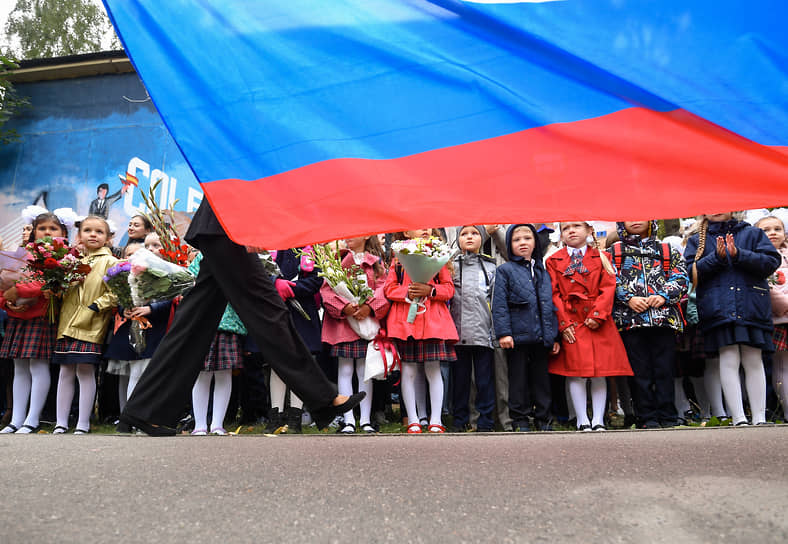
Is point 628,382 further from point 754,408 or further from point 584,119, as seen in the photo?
point 584,119

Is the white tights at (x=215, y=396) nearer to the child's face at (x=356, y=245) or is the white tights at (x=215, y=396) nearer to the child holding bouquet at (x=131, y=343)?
the child holding bouquet at (x=131, y=343)

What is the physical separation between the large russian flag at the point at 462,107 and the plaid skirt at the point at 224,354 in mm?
3248

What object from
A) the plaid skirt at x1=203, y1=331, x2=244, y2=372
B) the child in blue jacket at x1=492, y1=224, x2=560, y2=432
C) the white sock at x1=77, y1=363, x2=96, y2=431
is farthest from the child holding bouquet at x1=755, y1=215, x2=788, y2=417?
the white sock at x1=77, y1=363, x2=96, y2=431

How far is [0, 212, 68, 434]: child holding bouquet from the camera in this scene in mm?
6793

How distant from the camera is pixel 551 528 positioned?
2.18 metres

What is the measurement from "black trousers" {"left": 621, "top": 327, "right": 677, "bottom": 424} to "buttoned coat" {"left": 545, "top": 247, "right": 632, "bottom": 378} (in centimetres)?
15

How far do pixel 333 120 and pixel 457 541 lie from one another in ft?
7.06

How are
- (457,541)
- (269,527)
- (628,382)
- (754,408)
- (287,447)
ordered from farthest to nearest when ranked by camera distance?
1. (628,382)
2. (754,408)
3. (287,447)
4. (269,527)
5. (457,541)

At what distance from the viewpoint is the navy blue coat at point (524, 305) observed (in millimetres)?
6324

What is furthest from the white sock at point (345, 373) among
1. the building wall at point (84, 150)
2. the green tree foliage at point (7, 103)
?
the green tree foliage at point (7, 103)

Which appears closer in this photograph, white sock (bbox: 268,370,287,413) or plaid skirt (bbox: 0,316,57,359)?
white sock (bbox: 268,370,287,413)

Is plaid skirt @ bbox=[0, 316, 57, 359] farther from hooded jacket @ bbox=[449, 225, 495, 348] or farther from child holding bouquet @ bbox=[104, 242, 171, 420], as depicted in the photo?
hooded jacket @ bbox=[449, 225, 495, 348]

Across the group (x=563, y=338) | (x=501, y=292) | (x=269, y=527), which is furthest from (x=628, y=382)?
(x=269, y=527)

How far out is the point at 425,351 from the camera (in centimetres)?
619
